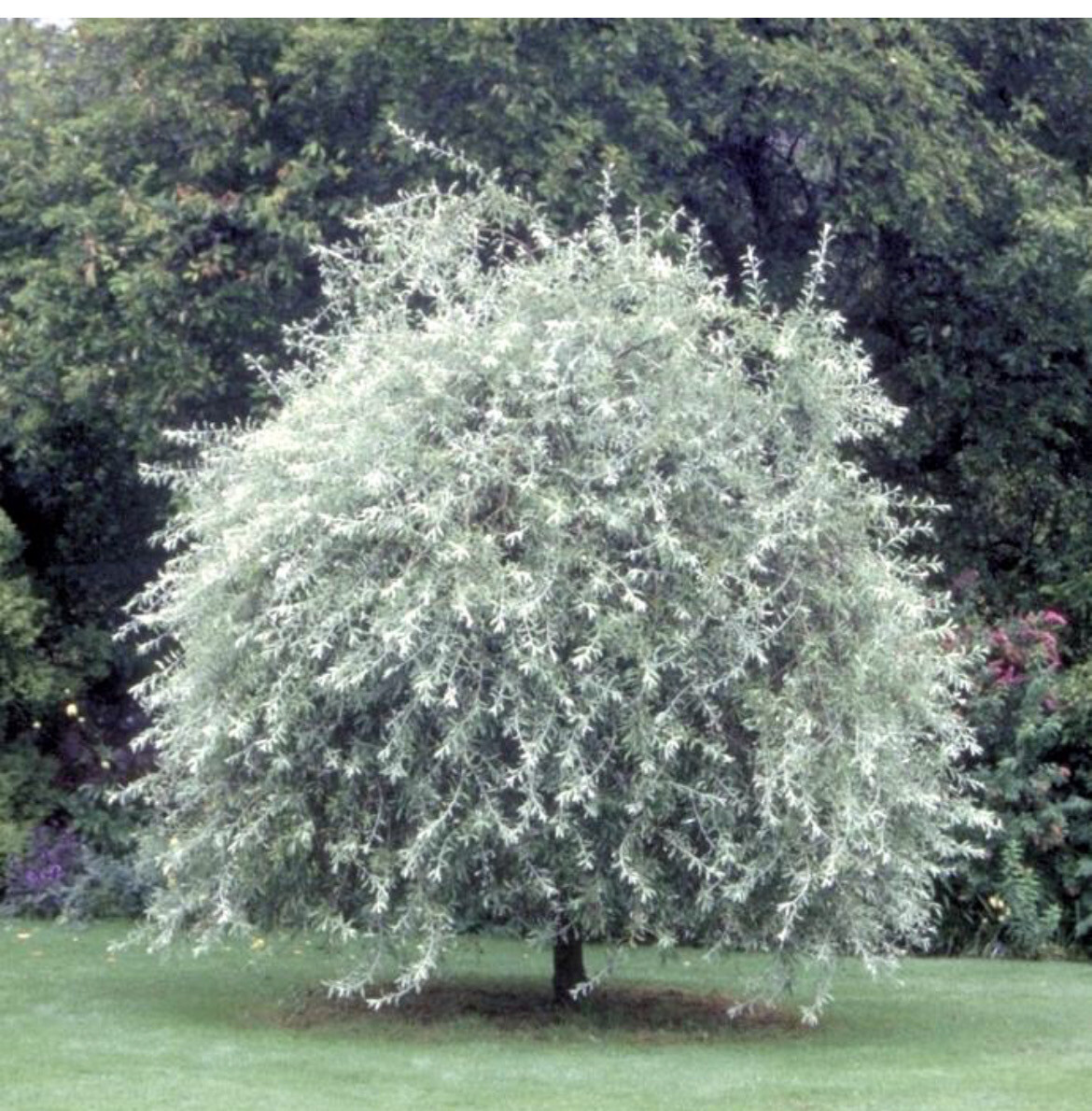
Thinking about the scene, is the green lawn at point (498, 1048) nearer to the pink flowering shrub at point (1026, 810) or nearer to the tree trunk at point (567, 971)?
the tree trunk at point (567, 971)

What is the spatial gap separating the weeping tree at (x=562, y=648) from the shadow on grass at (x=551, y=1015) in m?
0.65

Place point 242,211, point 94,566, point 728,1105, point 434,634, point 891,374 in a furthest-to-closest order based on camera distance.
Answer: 1. point 94,566
2. point 891,374
3. point 242,211
4. point 434,634
5. point 728,1105

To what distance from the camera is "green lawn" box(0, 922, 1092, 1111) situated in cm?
828

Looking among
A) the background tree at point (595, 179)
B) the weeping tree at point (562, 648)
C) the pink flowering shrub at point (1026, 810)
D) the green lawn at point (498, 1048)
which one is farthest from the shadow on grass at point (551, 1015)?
the background tree at point (595, 179)

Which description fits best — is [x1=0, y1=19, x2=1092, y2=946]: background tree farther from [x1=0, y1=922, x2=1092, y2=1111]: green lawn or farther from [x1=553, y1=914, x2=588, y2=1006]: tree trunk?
[x1=553, y1=914, x2=588, y2=1006]: tree trunk

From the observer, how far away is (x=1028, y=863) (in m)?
13.7

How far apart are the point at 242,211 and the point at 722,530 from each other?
16.7ft

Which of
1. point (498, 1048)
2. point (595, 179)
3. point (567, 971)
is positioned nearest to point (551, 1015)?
point (567, 971)

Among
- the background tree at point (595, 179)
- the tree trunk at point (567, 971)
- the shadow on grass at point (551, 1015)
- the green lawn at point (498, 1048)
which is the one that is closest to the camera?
the green lawn at point (498, 1048)

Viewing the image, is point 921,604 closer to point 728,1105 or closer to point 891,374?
point 728,1105

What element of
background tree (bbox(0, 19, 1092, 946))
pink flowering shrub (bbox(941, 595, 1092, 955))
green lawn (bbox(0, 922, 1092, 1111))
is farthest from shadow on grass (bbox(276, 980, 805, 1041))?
background tree (bbox(0, 19, 1092, 946))

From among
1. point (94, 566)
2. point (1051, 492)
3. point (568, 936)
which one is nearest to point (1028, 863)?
point (1051, 492)

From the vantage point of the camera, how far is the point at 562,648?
8.96m

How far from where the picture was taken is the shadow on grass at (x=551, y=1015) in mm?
10023
